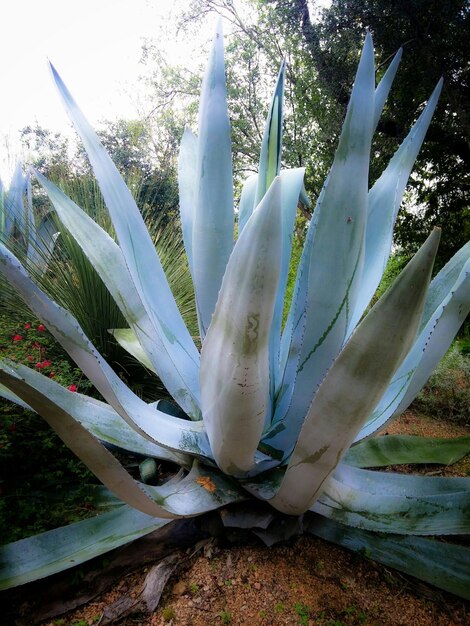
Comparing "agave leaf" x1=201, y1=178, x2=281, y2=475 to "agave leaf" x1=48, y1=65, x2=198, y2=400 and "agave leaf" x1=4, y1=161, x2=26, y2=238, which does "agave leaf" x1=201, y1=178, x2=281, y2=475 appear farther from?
"agave leaf" x1=4, y1=161, x2=26, y2=238

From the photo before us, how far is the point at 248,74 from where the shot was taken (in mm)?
10203

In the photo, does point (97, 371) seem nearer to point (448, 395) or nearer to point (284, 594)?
point (284, 594)

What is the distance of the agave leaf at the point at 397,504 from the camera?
828 mm

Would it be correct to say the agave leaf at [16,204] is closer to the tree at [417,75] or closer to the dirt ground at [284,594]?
the dirt ground at [284,594]

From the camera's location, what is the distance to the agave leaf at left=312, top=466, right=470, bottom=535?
828 mm

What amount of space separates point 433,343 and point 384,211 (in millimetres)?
387

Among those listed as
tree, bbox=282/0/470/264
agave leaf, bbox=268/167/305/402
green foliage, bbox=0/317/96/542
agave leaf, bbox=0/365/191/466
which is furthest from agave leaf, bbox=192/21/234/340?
tree, bbox=282/0/470/264

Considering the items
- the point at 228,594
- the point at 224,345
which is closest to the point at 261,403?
the point at 224,345

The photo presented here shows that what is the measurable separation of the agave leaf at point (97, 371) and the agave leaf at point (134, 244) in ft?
0.60

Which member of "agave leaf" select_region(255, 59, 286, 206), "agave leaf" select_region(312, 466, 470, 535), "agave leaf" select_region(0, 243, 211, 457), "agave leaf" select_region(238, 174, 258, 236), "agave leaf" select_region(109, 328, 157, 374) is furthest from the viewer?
"agave leaf" select_region(109, 328, 157, 374)

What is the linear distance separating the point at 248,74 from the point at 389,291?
11.2 meters

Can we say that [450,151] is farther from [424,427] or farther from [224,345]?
[224,345]

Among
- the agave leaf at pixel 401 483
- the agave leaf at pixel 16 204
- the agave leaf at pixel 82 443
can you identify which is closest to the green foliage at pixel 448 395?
the agave leaf at pixel 401 483

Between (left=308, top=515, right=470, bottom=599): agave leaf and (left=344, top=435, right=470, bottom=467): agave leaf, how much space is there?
256mm
